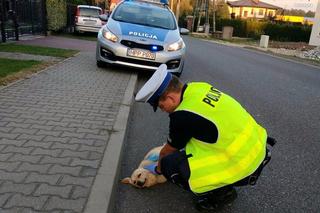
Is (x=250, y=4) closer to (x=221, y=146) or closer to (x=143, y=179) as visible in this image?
(x=143, y=179)

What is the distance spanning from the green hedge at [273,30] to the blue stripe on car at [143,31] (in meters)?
42.9

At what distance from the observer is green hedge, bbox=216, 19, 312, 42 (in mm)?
49581

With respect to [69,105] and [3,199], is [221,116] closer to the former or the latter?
[3,199]

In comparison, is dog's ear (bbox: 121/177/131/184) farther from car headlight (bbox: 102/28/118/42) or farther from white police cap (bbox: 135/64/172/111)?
car headlight (bbox: 102/28/118/42)

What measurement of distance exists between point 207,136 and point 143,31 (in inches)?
265

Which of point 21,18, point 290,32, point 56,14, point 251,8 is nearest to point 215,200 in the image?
point 21,18

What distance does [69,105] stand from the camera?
606 cm

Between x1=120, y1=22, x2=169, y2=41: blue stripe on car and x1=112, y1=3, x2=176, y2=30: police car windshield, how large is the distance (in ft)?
1.54

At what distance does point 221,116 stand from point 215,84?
6884mm

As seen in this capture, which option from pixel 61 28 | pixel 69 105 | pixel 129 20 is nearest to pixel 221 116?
pixel 69 105

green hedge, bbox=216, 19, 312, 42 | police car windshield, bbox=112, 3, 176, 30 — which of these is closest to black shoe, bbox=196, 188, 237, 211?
police car windshield, bbox=112, 3, 176, 30

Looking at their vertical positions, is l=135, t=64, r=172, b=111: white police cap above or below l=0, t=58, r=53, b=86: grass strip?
above

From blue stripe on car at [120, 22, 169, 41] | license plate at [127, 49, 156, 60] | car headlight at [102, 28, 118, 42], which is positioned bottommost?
license plate at [127, 49, 156, 60]

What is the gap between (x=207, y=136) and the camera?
10.1 feet
